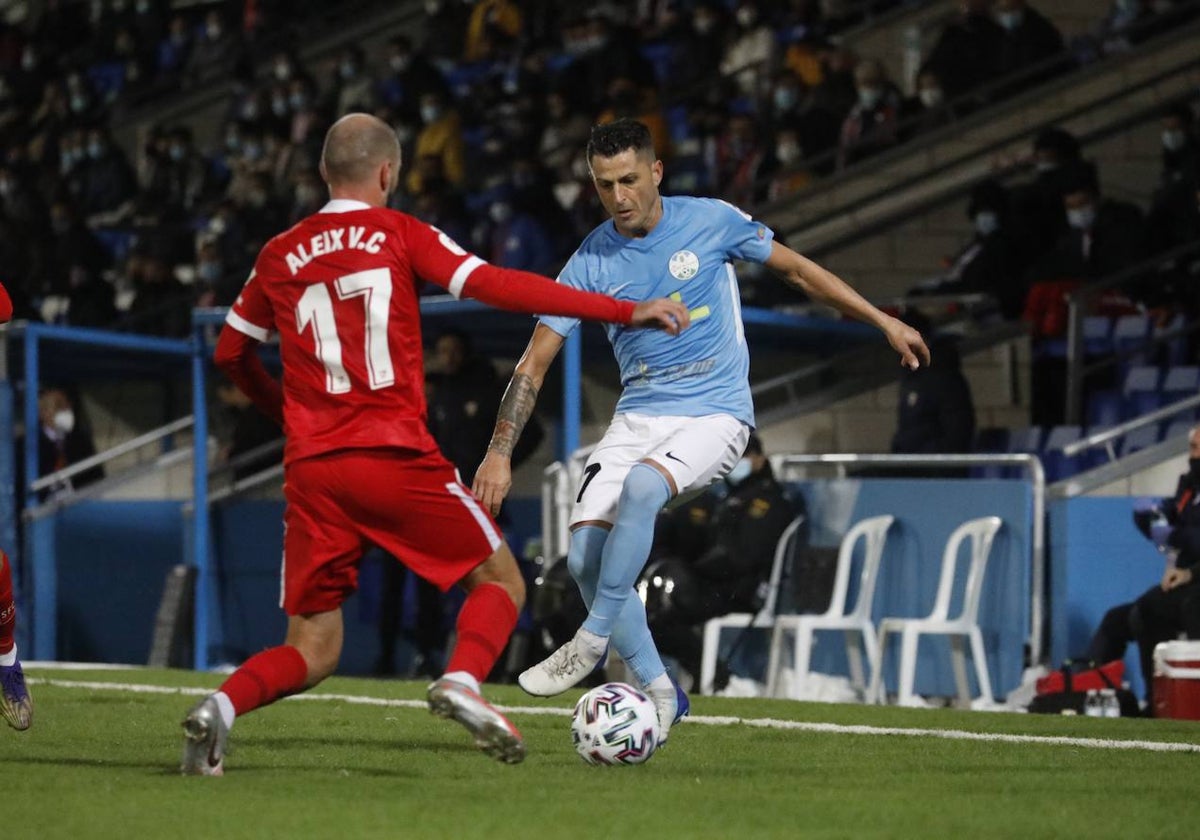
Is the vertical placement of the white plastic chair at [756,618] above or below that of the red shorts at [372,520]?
below

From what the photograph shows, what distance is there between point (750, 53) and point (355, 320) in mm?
13664

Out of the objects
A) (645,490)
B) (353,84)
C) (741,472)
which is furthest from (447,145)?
(645,490)

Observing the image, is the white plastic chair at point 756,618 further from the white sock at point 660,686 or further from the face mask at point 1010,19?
the face mask at point 1010,19

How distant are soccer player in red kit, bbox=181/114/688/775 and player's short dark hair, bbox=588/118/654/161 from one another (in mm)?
1411

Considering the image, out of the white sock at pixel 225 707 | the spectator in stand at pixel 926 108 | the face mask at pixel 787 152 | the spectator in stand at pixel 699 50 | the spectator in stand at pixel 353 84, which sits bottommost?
the white sock at pixel 225 707

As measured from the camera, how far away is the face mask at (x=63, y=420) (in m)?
17.4

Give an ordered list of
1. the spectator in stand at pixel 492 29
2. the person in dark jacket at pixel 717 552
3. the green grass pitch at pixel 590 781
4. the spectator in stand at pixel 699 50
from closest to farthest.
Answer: the green grass pitch at pixel 590 781, the person in dark jacket at pixel 717 552, the spectator in stand at pixel 699 50, the spectator in stand at pixel 492 29

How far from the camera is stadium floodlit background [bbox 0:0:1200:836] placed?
7953 mm

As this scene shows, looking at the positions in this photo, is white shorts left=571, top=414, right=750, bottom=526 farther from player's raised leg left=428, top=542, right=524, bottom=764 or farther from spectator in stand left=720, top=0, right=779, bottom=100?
spectator in stand left=720, top=0, right=779, bottom=100

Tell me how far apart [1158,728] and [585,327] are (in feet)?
19.6

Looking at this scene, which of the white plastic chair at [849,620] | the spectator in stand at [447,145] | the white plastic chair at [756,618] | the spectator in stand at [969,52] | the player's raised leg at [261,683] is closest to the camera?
the player's raised leg at [261,683]

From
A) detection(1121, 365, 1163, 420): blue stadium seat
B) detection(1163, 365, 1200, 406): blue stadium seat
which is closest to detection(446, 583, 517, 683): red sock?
detection(1163, 365, 1200, 406): blue stadium seat

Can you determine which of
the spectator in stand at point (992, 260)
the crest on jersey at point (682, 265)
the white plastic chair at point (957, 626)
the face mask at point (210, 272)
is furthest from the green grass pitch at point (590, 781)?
the face mask at point (210, 272)

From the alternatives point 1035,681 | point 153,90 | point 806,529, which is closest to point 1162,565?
point 1035,681
